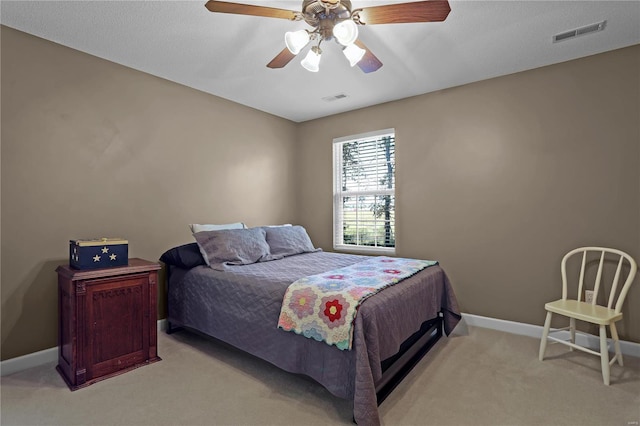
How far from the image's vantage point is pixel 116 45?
2.54m

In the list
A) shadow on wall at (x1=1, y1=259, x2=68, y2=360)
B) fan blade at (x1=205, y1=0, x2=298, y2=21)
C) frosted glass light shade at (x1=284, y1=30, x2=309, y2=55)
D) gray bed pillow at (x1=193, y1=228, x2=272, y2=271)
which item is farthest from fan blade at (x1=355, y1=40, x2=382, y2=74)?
shadow on wall at (x1=1, y1=259, x2=68, y2=360)

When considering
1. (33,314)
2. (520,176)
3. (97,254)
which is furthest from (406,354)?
(33,314)

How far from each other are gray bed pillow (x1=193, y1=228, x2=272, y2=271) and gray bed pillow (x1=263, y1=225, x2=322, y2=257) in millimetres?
195

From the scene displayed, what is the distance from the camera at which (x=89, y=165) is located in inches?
106

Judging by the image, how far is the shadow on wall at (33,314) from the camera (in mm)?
2316

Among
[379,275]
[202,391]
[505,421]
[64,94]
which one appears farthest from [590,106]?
[64,94]

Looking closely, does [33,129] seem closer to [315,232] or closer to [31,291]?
[31,291]

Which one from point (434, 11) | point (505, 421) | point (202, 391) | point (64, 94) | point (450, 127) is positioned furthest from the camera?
point (450, 127)

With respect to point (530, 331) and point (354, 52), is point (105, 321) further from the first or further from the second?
point (530, 331)

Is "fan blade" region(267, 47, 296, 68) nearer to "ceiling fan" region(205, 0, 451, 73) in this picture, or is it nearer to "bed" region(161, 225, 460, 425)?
"ceiling fan" region(205, 0, 451, 73)

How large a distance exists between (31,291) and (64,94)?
1.55m

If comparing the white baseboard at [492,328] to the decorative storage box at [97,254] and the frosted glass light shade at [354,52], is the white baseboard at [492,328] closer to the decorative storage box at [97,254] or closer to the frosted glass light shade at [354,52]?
the decorative storage box at [97,254]

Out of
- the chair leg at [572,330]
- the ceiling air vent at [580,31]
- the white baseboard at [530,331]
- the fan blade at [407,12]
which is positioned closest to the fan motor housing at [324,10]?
the fan blade at [407,12]

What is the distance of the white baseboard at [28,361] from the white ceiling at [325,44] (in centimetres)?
239
